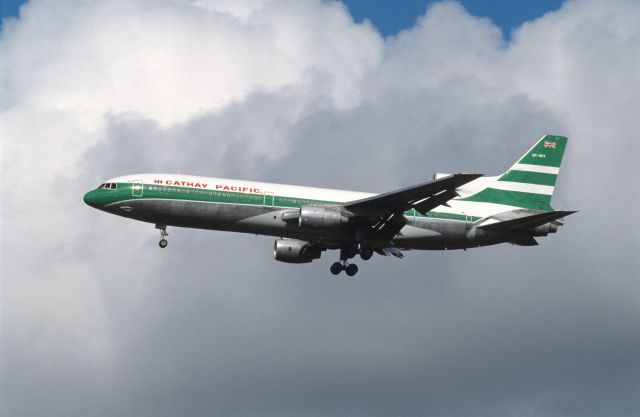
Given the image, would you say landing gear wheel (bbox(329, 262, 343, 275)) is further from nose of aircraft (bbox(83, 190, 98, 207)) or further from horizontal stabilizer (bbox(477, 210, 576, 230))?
nose of aircraft (bbox(83, 190, 98, 207))

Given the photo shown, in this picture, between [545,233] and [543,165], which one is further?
[543,165]

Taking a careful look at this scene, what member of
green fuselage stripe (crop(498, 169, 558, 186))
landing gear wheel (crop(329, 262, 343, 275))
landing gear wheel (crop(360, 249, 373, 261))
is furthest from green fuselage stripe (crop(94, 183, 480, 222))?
green fuselage stripe (crop(498, 169, 558, 186))

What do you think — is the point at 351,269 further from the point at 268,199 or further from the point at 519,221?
the point at 519,221

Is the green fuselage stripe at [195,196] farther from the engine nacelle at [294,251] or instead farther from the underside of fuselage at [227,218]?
the engine nacelle at [294,251]

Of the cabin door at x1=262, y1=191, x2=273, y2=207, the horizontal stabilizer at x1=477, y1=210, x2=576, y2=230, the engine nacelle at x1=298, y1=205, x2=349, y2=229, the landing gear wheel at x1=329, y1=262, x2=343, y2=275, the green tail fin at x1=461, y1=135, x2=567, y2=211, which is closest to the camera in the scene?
the engine nacelle at x1=298, y1=205, x2=349, y2=229

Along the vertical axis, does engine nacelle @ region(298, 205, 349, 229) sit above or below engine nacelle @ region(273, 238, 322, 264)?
above

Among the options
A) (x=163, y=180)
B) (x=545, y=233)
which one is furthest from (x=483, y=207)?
(x=163, y=180)

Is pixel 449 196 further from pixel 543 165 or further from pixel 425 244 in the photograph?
pixel 543 165

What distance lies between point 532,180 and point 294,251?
17.1 metres

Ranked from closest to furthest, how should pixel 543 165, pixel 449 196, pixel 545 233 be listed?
pixel 449 196
pixel 545 233
pixel 543 165

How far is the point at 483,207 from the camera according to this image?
7038 centimetres

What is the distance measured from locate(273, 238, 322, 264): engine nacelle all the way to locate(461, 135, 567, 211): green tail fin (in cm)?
1090

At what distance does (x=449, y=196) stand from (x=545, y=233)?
8.52 m

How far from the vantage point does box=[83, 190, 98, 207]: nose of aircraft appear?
2633 inches
